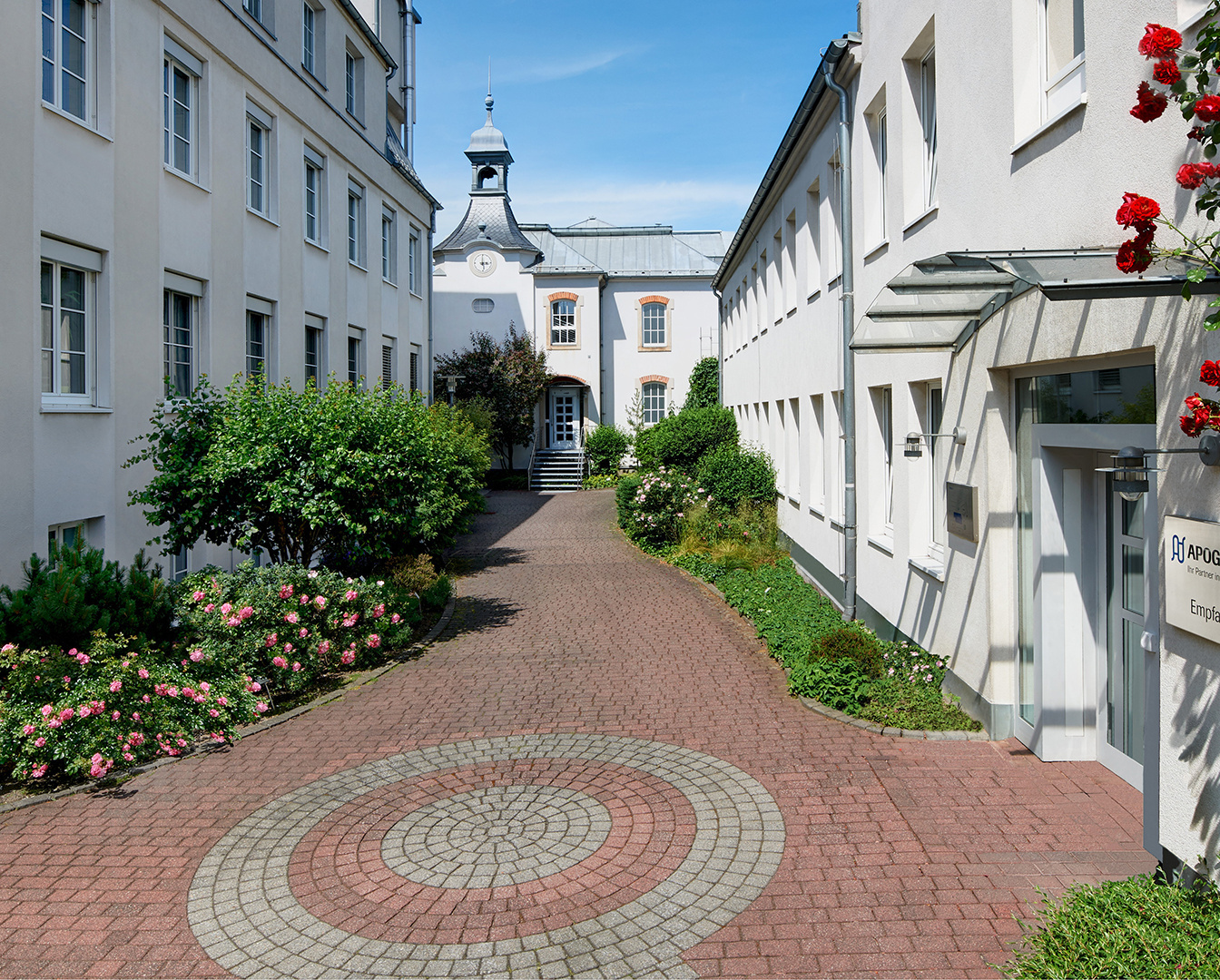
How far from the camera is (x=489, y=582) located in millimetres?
15438

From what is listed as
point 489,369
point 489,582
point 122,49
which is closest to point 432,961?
point 122,49

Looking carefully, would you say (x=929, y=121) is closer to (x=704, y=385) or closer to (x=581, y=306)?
(x=704, y=385)

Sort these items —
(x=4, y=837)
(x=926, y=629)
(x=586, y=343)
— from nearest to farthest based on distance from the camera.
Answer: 1. (x=4, y=837)
2. (x=926, y=629)
3. (x=586, y=343)

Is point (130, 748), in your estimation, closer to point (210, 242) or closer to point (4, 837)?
point (4, 837)

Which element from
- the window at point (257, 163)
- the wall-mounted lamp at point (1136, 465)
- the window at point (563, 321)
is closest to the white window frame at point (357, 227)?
the window at point (257, 163)

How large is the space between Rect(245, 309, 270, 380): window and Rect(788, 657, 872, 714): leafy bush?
30.4 ft

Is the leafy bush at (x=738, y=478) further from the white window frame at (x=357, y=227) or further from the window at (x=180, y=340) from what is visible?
the window at (x=180, y=340)

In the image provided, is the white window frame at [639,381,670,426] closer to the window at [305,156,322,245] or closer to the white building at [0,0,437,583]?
the white building at [0,0,437,583]

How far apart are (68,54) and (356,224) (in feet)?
29.3

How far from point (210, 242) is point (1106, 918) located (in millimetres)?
12084

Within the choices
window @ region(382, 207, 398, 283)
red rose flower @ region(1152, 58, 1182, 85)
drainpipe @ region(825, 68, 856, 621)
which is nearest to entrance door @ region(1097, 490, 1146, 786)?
red rose flower @ region(1152, 58, 1182, 85)

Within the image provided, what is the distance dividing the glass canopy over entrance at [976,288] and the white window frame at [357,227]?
13025mm

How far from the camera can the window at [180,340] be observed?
11586mm

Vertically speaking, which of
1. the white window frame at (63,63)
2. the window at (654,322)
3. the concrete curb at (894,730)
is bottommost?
the concrete curb at (894,730)
